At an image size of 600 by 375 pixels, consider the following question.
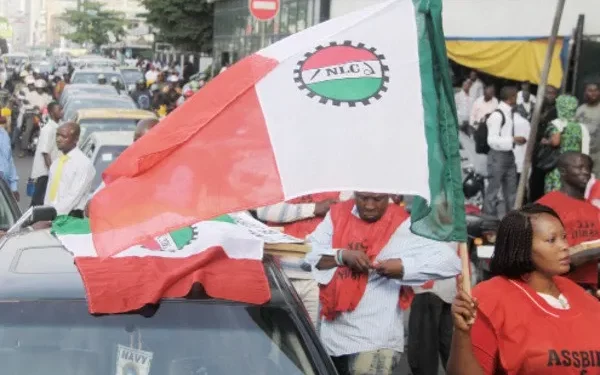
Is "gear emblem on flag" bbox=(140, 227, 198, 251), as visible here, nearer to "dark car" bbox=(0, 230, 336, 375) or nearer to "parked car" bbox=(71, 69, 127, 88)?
"dark car" bbox=(0, 230, 336, 375)

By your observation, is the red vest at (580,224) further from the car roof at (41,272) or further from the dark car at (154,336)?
the dark car at (154,336)

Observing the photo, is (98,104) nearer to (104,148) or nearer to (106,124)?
(106,124)

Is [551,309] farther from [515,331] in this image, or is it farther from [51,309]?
[51,309]

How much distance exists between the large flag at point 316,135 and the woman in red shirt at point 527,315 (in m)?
0.22

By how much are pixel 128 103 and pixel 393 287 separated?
57.6ft

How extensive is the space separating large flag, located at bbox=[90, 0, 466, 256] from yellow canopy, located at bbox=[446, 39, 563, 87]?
1175cm

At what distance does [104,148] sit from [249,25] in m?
23.5

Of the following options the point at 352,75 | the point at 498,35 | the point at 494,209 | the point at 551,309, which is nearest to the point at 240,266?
the point at 352,75

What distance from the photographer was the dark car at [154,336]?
4.32 m

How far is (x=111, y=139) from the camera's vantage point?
1293 cm

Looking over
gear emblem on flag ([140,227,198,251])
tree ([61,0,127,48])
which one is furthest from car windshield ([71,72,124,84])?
tree ([61,0,127,48])

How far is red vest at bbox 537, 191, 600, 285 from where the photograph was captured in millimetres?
7500

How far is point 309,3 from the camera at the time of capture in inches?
1105

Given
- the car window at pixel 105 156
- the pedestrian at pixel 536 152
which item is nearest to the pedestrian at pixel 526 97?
the pedestrian at pixel 536 152
